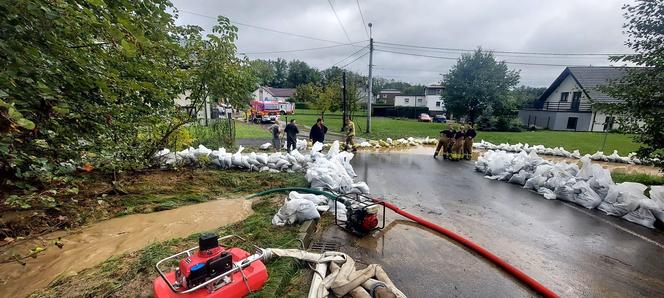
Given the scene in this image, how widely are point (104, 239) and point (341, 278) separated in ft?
10.0

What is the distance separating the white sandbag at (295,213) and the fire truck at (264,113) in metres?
22.9

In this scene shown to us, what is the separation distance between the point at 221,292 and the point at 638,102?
24.1ft

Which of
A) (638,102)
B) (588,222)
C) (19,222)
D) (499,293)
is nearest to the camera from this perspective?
(499,293)

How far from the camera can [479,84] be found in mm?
24031

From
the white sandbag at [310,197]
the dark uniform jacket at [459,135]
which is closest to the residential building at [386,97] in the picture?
the dark uniform jacket at [459,135]

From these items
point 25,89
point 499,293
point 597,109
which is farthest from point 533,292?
point 597,109

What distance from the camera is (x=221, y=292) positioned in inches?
77.7

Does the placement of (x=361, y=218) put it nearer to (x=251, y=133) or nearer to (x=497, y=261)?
(x=497, y=261)

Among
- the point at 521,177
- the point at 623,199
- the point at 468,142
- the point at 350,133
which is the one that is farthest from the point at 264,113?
the point at 623,199

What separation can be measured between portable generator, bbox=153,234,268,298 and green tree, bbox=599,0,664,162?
704cm

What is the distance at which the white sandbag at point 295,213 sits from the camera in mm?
3834

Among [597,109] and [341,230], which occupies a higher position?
[597,109]

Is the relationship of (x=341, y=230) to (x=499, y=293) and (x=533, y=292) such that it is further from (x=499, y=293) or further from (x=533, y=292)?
(x=533, y=292)

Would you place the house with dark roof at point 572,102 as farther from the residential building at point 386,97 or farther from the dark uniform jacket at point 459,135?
the residential building at point 386,97
